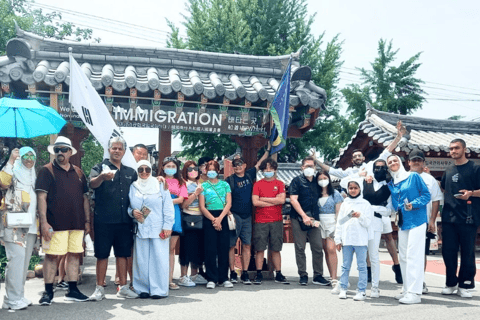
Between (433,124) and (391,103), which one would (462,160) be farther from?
(391,103)

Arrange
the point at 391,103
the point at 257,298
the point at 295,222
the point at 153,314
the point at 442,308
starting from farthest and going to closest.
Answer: the point at 391,103, the point at 295,222, the point at 257,298, the point at 442,308, the point at 153,314

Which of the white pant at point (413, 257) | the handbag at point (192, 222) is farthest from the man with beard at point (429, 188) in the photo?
the handbag at point (192, 222)

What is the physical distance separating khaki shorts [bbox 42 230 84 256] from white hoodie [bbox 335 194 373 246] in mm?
3516

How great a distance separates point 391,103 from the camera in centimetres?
2781

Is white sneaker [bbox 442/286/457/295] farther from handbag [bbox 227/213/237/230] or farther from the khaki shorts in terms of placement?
the khaki shorts

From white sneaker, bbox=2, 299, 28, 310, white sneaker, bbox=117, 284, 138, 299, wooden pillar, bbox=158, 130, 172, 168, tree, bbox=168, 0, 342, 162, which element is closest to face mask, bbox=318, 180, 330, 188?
wooden pillar, bbox=158, 130, 172, 168

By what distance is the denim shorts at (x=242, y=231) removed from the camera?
8.05 meters

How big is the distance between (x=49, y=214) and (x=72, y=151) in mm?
991

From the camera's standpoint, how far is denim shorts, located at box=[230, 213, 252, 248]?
805 cm

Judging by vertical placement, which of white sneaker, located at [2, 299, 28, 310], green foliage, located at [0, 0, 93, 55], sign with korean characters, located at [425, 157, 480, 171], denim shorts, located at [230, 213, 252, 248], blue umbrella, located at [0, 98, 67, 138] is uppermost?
green foliage, located at [0, 0, 93, 55]

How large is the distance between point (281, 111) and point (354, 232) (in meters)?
2.39

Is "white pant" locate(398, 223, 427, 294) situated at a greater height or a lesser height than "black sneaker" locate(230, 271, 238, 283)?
greater

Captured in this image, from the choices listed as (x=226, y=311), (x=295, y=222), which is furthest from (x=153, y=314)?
(x=295, y=222)

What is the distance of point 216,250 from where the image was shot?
7.84 metres
